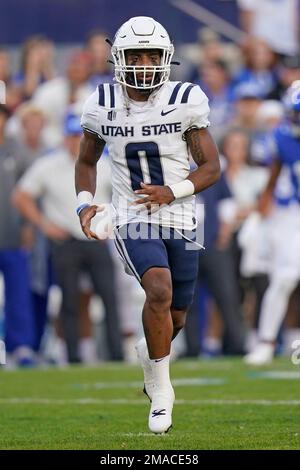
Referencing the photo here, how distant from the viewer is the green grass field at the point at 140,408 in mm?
6180

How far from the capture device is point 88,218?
6625 mm

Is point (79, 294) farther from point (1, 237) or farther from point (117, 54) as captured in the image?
point (117, 54)

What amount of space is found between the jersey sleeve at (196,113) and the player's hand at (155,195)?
355 millimetres

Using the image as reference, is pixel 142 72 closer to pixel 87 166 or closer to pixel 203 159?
pixel 203 159

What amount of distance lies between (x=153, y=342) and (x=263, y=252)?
21.6ft

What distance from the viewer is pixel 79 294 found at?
12.1 metres

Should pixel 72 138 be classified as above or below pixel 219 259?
above

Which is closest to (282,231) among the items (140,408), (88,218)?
(140,408)

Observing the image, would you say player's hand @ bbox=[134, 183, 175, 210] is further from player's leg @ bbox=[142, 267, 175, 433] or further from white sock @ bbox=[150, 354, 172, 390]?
white sock @ bbox=[150, 354, 172, 390]

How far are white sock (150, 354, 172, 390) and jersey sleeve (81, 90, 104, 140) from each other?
1.18 m

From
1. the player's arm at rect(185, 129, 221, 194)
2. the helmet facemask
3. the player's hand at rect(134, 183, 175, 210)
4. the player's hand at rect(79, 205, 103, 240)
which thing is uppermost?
the helmet facemask

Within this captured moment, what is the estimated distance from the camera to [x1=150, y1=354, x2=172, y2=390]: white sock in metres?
6.39

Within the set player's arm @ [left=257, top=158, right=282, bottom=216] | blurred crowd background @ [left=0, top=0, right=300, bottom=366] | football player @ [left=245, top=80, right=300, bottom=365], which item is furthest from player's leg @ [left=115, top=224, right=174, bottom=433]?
blurred crowd background @ [left=0, top=0, right=300, bottom=366]
